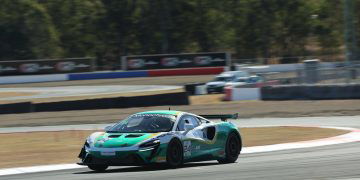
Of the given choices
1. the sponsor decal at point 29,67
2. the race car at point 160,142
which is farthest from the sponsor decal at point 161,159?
the sponsor decal at point 29,67

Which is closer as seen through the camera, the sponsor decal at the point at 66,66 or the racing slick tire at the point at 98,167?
the racing slick tire at the point at 98,167

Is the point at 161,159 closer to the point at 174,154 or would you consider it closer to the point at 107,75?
the point at 174,154

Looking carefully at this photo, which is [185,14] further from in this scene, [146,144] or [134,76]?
[146,144]

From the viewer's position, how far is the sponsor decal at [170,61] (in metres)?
59.0

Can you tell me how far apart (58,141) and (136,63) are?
130ft

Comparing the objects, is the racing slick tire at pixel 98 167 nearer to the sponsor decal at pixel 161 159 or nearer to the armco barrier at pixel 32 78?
the sponsor decal at pixel 161 159

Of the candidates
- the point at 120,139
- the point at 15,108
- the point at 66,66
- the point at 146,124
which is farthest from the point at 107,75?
the point at 120,139

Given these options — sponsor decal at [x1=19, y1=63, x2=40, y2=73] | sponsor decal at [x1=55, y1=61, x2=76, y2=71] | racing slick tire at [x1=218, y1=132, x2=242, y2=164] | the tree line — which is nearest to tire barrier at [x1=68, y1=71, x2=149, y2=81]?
sponsor decal at [x1=55, y1=61, x2=76, y2=71]

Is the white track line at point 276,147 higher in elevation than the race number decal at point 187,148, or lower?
lower

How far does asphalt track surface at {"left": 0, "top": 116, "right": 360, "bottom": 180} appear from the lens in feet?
36.2

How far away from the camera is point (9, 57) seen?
269 feet

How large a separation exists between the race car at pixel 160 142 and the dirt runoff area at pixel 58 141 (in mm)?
3106

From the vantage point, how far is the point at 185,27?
87.0 meters

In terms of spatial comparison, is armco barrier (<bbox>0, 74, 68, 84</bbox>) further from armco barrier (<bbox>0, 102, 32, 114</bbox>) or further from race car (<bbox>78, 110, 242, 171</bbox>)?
race car (<bbox>78, 110, 242, 171</bbox>)
